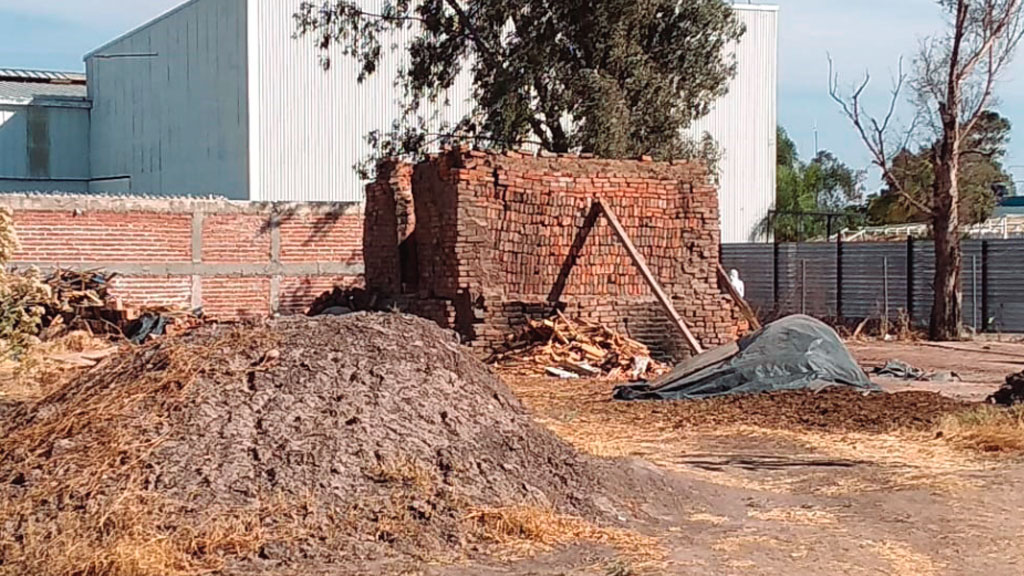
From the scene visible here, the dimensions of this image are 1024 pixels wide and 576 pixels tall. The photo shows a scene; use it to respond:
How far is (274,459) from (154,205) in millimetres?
19311

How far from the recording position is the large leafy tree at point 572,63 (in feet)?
85.0

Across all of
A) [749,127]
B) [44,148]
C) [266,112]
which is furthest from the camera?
[44,148]

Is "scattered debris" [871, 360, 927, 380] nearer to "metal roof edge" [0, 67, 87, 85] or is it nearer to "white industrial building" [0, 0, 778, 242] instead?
"white industrial building" [0, 0, 778, 242]

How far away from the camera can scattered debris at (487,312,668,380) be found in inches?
652

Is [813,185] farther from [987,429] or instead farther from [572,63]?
[987,429]

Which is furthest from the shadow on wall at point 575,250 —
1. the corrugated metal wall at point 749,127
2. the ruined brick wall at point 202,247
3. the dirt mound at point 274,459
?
the corrugated metal wall at point 749,127

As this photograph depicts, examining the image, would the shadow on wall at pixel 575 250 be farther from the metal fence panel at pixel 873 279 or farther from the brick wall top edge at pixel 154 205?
the metal fence panel at pixel 873 279

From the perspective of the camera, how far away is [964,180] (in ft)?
98.8

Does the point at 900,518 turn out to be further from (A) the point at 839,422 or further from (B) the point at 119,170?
(B) the point at 119,170

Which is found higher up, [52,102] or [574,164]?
[52,102]

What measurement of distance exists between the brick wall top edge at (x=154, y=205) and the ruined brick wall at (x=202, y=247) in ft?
0.07

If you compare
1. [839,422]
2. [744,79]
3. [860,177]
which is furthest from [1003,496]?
[860,177]

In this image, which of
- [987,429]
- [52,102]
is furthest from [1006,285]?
[52,102]

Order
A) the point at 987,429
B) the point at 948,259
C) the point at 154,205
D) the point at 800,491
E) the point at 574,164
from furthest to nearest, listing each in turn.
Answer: the point at 154,205 < the point at 948,259 < the point at 574,164 < the point at 987,429 < the point at 800,491
